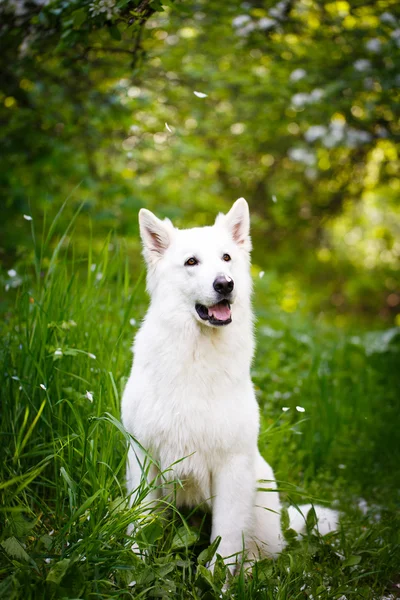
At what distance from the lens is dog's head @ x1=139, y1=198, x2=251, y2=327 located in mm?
2693

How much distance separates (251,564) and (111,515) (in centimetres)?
77

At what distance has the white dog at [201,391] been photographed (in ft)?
8.75

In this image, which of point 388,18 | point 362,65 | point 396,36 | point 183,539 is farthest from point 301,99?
point 183,539

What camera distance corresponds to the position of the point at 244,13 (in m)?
4.79

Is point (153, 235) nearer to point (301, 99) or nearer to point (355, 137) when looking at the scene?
point (301, 99)

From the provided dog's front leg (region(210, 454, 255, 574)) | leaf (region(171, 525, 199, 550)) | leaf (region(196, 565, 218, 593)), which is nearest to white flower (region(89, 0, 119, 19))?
dog's front leg (region(210, 454, 255, 574))

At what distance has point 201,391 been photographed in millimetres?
2711

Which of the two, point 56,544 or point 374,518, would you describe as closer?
point 56,544

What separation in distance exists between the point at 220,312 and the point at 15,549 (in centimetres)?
134

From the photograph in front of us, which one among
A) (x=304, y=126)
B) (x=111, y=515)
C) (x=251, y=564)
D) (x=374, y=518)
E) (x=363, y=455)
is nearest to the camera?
(x=111, y=515)

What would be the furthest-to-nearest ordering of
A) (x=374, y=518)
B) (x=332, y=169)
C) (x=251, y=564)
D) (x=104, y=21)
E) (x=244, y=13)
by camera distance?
1. (x=332, y=169)
2. (x=244, y=13)
3. (x=374, y=518)
4. (x=104, y=21)
5. (x=251, y=564)

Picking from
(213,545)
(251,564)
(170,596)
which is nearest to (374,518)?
(251,564)

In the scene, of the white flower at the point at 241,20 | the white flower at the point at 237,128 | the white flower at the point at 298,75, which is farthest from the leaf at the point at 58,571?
the white flower at the point at 237,128

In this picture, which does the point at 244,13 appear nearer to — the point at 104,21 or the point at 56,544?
the point at 104,21
